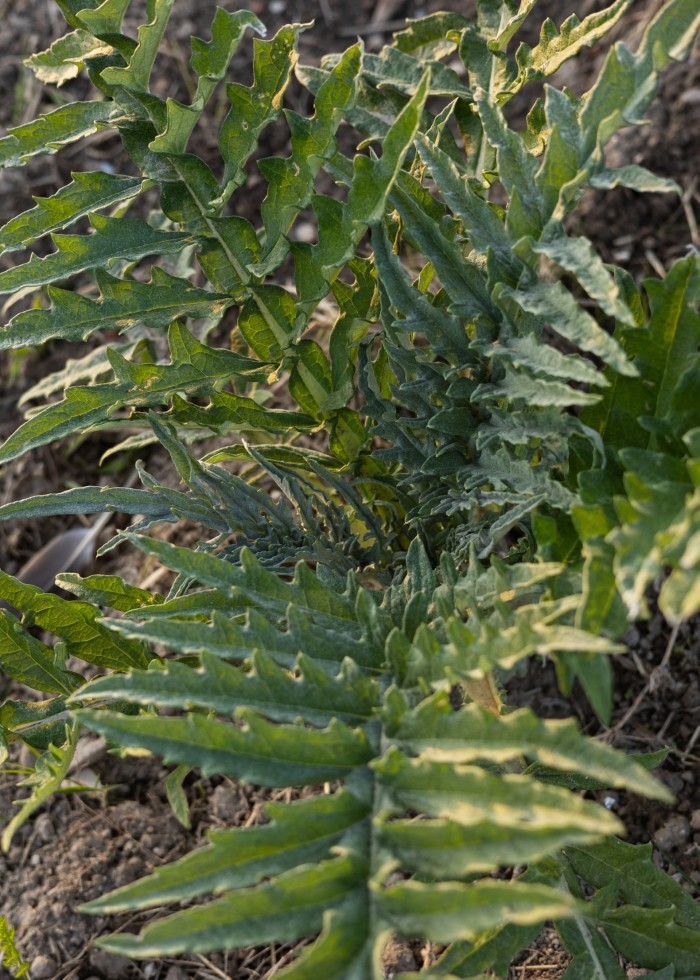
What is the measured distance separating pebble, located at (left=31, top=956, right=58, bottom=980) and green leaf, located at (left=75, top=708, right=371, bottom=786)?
106cm

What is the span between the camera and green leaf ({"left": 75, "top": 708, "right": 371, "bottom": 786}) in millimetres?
1036

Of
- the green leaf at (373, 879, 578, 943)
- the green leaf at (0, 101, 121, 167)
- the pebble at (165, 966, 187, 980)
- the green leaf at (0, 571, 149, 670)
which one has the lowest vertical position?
the pebble at (165, 966, 187, 980)

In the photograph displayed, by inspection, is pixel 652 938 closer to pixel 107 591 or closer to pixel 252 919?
pixel 252 919

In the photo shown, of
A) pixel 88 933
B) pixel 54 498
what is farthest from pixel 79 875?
pixel 54 498

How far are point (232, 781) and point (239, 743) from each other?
1.08m

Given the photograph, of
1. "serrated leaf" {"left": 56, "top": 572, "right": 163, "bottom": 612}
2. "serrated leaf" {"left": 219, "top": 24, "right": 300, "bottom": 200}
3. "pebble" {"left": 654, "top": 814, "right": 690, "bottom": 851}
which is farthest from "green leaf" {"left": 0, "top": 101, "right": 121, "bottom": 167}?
"pebble" {"left": 654, "top": 814, "right": 690, "bottom": 851}

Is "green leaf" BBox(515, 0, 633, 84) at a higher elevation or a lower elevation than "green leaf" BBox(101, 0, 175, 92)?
lower

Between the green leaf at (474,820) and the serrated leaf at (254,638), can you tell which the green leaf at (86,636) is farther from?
the green leaf at (474,820)

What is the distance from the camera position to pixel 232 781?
2.07 metres

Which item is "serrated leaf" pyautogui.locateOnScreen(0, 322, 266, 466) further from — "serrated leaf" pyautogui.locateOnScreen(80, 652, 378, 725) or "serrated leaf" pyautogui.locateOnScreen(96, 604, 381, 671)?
"serrated leaf" pyautogui.locateOnScreen(80, 652, 378, 725)

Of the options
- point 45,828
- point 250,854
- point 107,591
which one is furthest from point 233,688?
point 45,828

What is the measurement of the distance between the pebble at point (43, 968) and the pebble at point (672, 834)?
1133mm

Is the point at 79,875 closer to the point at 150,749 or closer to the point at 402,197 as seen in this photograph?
the point at 150,749

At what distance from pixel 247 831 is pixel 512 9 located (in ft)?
4.43
